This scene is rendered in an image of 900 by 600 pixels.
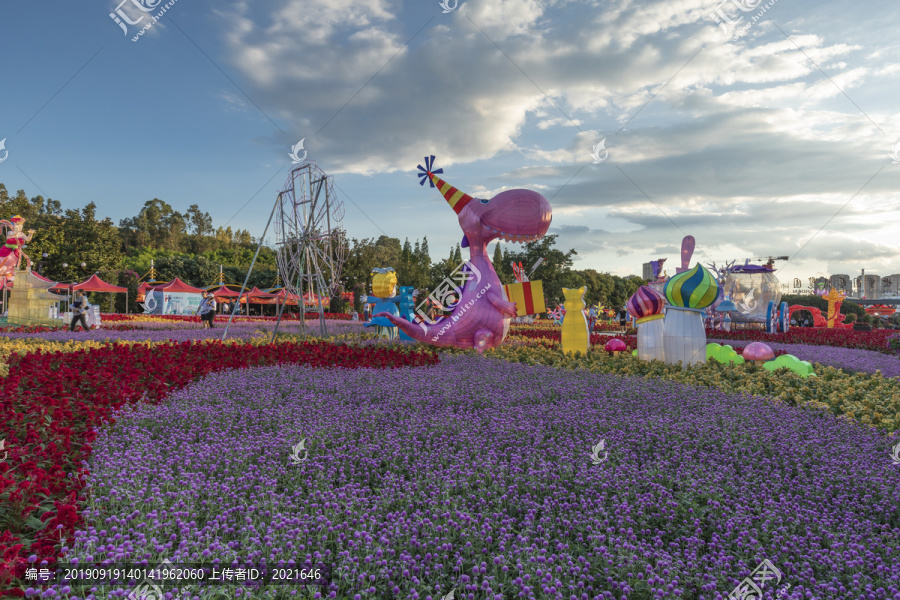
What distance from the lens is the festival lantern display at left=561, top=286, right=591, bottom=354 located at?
462 inches

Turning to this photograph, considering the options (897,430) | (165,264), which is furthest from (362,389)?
(165,264)

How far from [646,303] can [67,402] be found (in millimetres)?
9550

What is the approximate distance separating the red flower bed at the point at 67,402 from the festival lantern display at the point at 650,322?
430 cm

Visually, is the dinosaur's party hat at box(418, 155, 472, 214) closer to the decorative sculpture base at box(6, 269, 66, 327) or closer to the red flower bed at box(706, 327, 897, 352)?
the red flower bed at box(706, 327, 897, 352)

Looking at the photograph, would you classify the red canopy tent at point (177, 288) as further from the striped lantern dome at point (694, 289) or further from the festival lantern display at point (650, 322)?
the striped lantern dome at point (694, 289)

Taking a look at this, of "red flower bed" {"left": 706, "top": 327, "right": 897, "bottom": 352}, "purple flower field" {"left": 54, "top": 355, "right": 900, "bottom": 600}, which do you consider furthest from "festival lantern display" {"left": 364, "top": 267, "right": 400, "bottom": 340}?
"red flower bed" {"left": 706, "top": 327, "right": 897, "bottom": 352}

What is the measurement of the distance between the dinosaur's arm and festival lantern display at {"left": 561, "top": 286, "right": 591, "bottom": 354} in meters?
1.41

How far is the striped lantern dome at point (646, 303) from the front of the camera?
410 inches

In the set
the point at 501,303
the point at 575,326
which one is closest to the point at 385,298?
the point at 501,303

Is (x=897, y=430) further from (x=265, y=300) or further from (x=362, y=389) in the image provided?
(x=265, y=300)

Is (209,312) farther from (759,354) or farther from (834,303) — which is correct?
(834,303)

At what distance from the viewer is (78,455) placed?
14.0ft

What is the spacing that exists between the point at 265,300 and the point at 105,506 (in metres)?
44.6

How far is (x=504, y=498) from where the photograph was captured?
3.48m
